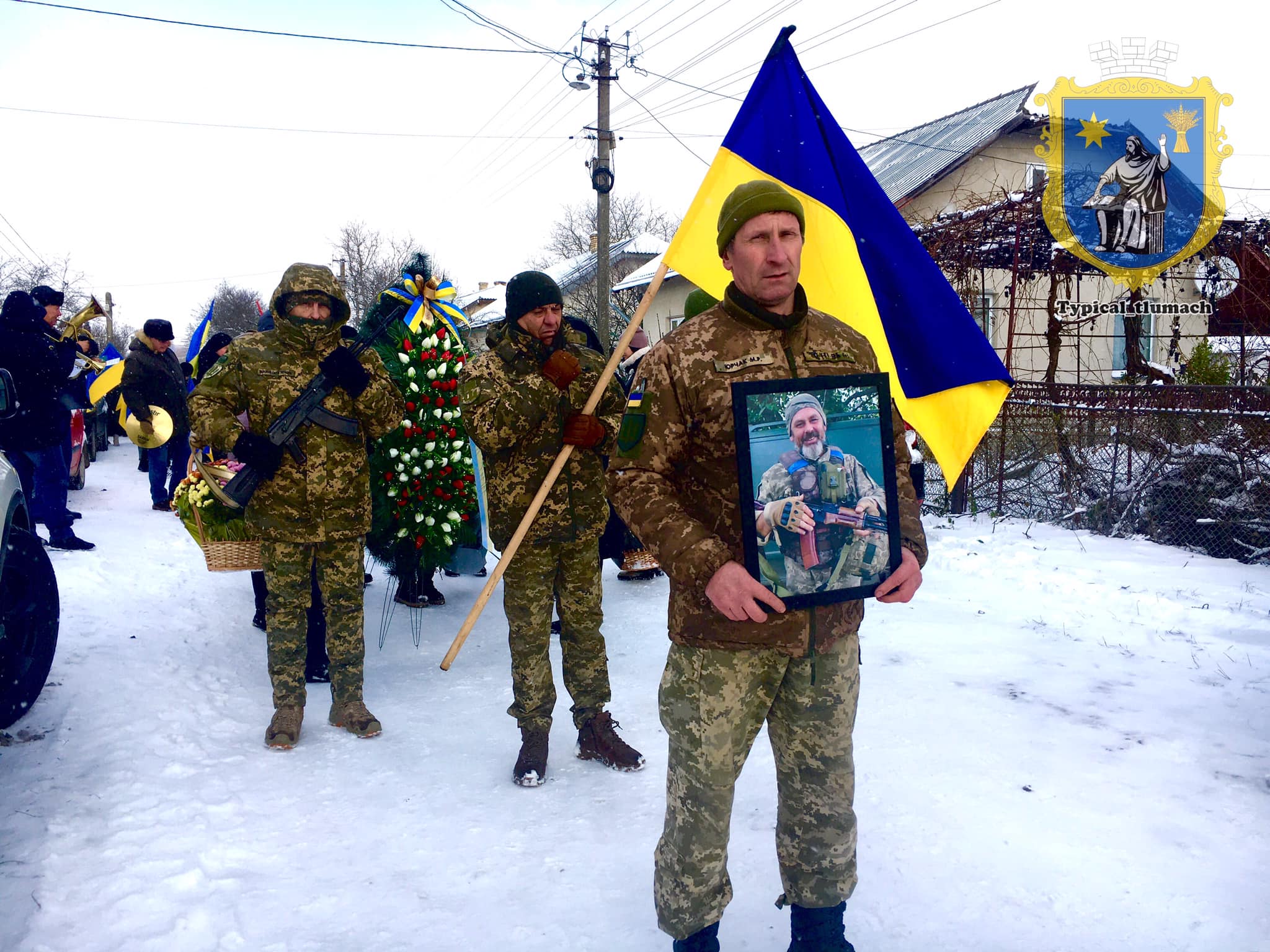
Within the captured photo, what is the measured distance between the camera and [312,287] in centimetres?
370

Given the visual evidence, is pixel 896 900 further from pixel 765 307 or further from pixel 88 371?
pixel 88 371

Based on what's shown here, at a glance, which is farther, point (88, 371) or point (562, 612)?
point (88, 371)

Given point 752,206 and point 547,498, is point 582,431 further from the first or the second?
point 752,206

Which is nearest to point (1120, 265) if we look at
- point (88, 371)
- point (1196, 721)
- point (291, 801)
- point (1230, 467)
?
point (1230, 467)

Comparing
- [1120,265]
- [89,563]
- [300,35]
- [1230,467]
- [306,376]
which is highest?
[300,35]

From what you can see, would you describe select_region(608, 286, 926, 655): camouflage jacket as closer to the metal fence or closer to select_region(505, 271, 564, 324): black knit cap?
select_region(505, 271, 564, 324): black knit cap

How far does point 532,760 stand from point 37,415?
19.1 ft

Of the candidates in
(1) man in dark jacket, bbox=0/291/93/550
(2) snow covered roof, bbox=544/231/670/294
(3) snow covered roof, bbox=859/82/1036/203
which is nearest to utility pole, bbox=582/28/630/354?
(3) snow covered roof, bbox=859/82/1036/203

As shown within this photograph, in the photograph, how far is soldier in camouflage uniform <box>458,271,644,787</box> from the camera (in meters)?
3.46

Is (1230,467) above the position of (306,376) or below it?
below

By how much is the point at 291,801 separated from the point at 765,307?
2.66 meters

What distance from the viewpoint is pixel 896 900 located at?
8.57ft

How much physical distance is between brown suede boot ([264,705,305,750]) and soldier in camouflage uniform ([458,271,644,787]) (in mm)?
1073

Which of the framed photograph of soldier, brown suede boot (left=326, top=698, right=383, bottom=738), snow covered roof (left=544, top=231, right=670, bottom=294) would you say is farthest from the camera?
snow covered roof (left=544, top=231, right=670, bottom=294)
